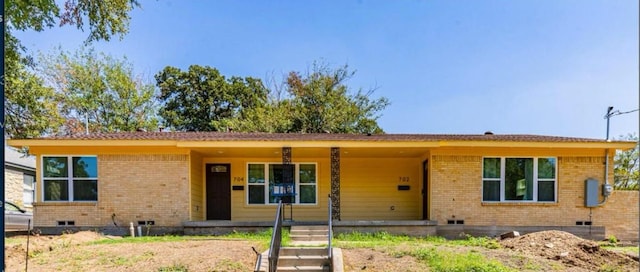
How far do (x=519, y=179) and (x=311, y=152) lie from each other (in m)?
6.24

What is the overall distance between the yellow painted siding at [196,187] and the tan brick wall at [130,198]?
1.53 feet

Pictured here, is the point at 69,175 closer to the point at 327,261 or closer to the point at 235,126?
the point at 327,261

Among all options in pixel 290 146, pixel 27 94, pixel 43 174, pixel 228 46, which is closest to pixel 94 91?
pixel 228 46

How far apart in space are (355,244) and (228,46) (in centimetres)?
1801

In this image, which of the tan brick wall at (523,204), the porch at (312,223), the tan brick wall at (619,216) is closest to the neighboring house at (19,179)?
the porch at (312,223)

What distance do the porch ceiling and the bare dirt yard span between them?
3659 mm

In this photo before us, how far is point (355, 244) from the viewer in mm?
9156

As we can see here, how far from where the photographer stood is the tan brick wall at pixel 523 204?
12.2 m

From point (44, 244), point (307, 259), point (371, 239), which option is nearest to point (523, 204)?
point (371, 239)

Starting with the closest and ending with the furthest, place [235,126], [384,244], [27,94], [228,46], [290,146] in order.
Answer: [384,244] < [290,146] < [27,94] < [228,46] < [235,126]

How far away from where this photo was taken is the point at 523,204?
12.2 metres

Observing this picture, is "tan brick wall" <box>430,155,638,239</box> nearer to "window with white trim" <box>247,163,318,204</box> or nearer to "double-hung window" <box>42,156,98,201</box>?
"window with white trim" <box>247,163,318,204</box>

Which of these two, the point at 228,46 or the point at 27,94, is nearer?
the point at 27,94

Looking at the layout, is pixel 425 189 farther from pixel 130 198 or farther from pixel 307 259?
pixel 130 198
